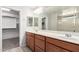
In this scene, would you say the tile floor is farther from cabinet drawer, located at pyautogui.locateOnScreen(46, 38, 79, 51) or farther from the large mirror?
the large mirror

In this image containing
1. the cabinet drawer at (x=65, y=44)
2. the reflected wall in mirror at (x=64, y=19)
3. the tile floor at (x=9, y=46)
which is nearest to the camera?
the cabinet drawer at (x=65, y=44)

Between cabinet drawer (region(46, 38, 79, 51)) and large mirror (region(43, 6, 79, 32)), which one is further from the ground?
large mirror (region(43, 6, 79, 32))

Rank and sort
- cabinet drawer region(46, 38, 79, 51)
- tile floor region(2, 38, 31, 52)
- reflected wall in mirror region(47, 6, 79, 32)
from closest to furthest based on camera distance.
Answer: cabinet drawer region(46, 38, 79, 51) → tile floor region(2, 38, 31, 52) → reflected wall in mirror region(47, 6, 79, 32)

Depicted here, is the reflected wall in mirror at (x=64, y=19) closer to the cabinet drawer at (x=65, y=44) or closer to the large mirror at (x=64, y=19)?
the large mirror at (x=64, y=19)

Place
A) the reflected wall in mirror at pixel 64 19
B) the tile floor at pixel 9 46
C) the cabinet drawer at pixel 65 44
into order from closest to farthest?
the cabinet drawer at pixel 65 44
the tile floor at pixel 9 46
the reflected wall in mirror at pixel 64 19

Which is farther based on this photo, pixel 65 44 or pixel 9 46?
pixel 9 46

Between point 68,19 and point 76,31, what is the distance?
0.69 ft

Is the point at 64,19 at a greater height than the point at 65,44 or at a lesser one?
greater

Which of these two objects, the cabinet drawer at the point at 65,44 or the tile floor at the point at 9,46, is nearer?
the cabinet drawer at the point at 65,44

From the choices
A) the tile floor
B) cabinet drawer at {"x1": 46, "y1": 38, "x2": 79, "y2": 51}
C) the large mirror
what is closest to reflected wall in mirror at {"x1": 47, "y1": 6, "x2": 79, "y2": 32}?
the large mirror

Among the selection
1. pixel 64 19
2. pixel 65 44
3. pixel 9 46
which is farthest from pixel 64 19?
pixel 9 46

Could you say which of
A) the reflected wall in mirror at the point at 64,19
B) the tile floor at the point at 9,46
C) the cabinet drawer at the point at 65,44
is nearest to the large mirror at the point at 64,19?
the reflected wall in mirror at the point at 64,19

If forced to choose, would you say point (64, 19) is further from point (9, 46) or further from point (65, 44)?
point (9, 46)

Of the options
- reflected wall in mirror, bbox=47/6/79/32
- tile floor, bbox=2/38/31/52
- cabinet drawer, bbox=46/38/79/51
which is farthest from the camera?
reflected wall in mirror, bbox=47/6/79/32
